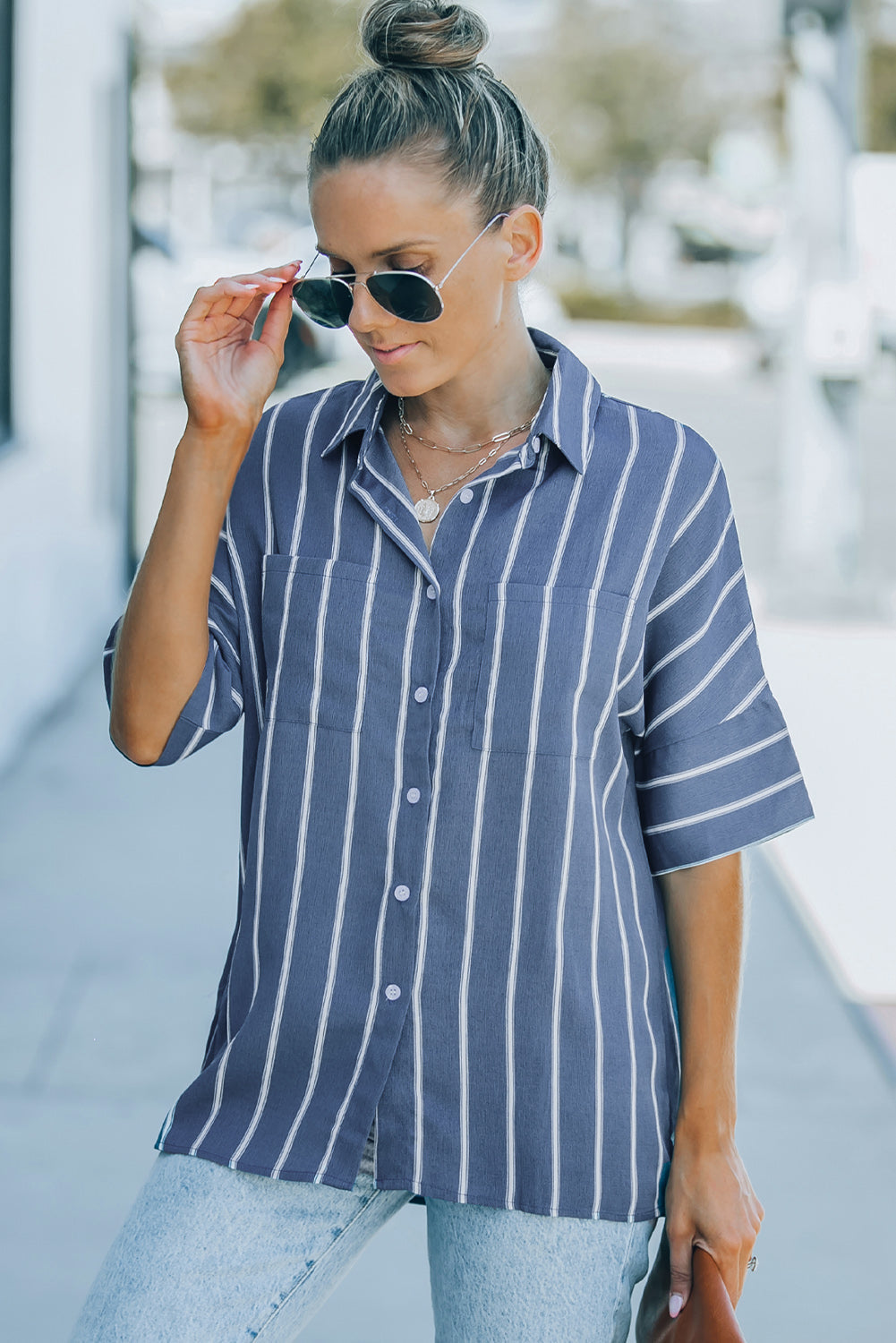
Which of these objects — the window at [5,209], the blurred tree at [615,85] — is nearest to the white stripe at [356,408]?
the window at [5,209]

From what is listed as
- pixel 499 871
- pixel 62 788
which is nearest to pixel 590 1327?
pixel 499 871

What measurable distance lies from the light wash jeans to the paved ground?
149 cm

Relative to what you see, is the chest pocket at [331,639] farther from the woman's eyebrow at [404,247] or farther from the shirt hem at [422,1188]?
the shirt hem at [422,1188]

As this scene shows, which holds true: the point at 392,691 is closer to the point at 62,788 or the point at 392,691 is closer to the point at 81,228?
the point at 62,788

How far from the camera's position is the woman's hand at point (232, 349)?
1.76 m

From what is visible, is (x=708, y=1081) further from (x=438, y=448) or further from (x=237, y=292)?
(x=237, y=292)

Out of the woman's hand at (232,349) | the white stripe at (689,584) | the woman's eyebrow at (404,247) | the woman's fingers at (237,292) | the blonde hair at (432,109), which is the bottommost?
the white stripe at (689,584)

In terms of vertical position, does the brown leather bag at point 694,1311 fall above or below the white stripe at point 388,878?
below

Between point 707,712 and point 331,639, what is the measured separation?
0.40 m

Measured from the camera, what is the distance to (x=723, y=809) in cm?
179

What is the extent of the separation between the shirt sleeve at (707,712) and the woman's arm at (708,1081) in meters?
0.05

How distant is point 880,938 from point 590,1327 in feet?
11.1

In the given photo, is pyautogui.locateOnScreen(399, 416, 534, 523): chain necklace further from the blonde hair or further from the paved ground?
the paved ground

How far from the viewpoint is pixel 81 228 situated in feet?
27.9
